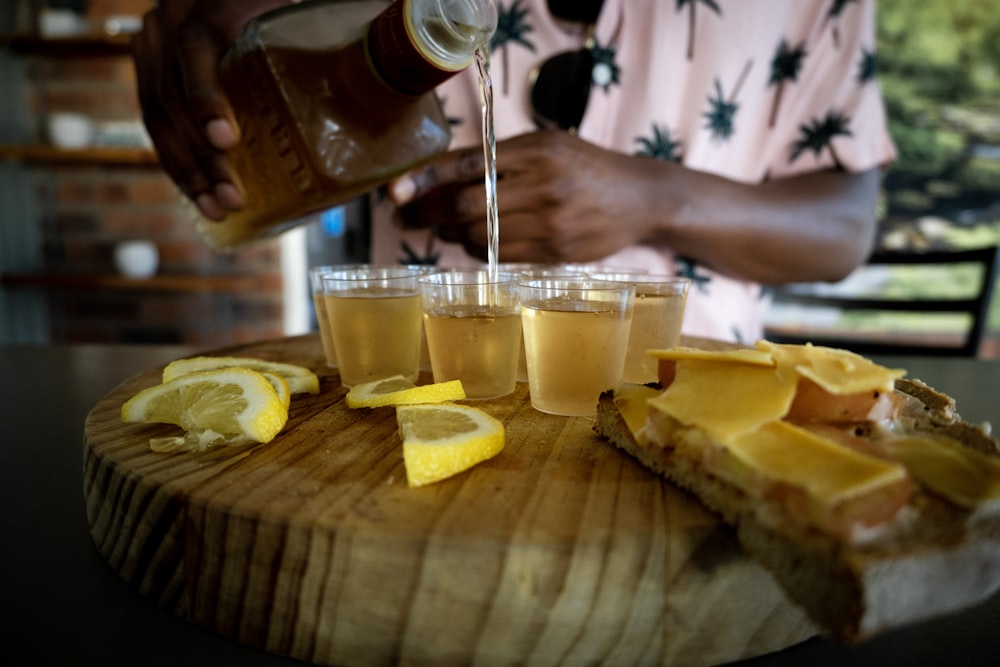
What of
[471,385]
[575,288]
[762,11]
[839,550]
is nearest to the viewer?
[839,550]

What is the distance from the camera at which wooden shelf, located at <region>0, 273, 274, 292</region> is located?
11.0ft

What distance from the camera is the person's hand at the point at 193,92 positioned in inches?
45.0

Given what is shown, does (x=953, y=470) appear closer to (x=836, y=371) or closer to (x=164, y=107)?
(x=836, y=371)

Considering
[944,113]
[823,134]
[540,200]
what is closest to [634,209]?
[540,200]

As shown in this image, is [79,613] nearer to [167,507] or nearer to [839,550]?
[167,507]

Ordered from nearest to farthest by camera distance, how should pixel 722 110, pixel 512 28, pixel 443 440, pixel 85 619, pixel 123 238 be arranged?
pixel 85 619 < pixel 443 440 < pixel 512 28 < pixel 722 110 < pixel 123 238

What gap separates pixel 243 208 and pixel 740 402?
99 centimetres

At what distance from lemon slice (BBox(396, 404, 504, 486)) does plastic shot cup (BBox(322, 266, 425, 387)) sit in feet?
0.86

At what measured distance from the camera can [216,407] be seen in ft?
2.81

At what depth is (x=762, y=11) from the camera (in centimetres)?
167

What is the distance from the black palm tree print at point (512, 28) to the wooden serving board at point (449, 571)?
1265mm

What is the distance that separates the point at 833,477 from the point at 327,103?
0.89 meters

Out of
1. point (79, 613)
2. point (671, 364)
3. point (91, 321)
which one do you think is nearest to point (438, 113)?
point (671, 364)

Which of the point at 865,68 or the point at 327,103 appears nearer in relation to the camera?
the point at 327,103
